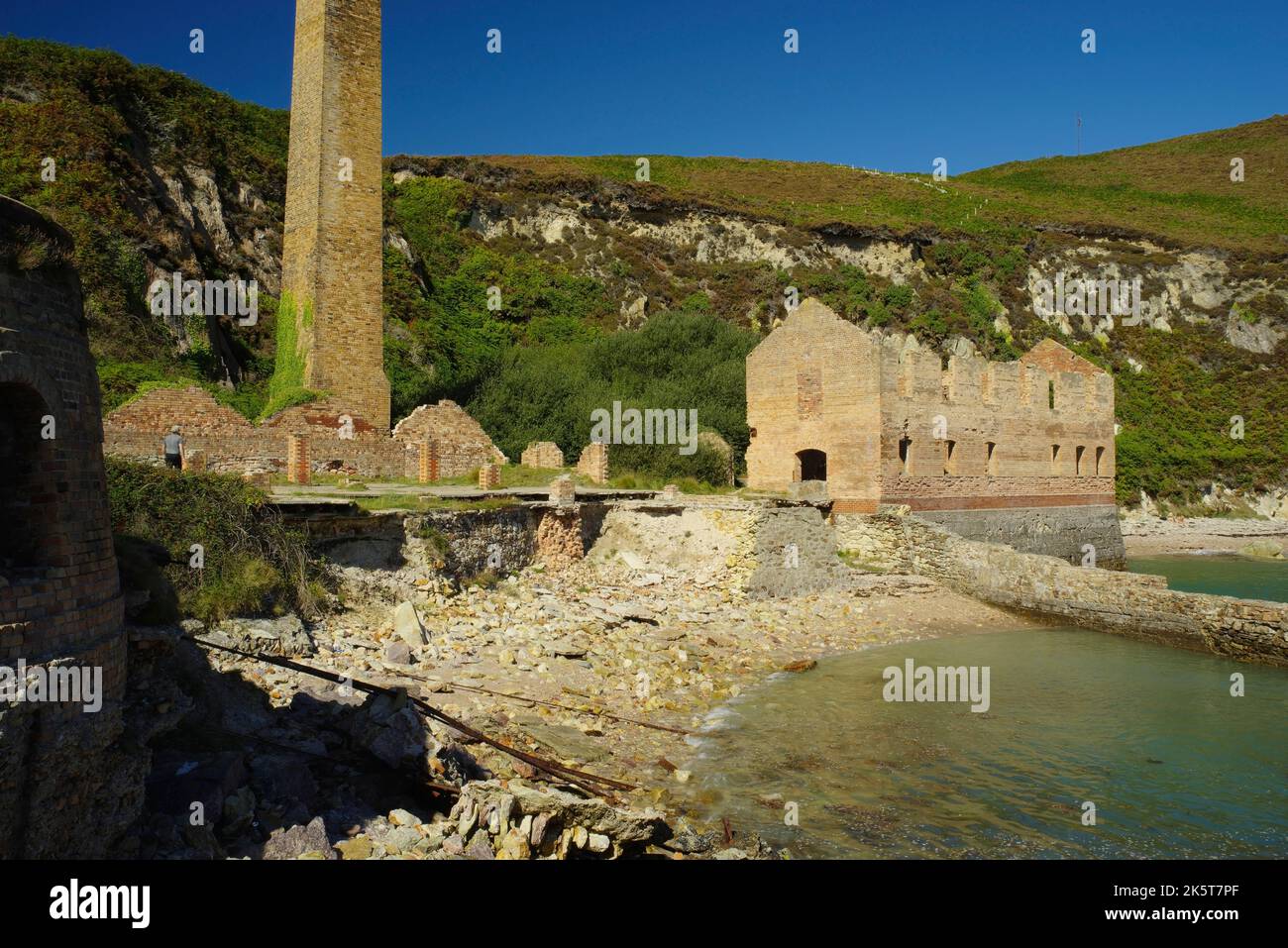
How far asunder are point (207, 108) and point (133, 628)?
34.6m

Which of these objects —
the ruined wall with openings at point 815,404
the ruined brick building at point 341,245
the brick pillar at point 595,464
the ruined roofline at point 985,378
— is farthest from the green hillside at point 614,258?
the ruined roofline at point 985,378

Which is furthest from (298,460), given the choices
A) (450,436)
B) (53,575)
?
(53,575)

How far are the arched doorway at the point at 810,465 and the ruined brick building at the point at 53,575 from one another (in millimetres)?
19267

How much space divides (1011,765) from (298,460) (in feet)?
45.0

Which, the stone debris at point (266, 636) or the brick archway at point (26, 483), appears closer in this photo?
the brick archway at point (26, 483)

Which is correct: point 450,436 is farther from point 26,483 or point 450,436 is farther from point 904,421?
point 26,483

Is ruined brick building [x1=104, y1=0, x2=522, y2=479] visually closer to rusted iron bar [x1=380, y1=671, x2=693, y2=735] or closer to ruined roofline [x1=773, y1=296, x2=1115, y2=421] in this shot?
ruined roofline [x1=773, y1=296, x2=1115, y2=421]

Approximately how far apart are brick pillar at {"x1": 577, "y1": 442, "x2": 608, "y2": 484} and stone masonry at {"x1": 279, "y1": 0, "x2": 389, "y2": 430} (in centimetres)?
624

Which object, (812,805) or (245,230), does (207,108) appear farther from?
(812,805)

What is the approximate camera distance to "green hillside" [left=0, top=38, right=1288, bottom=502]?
83.8ft

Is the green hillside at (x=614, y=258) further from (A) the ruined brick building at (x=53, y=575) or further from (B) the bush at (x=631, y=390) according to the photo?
(A) the ruined brick building at (x=53, y=575)

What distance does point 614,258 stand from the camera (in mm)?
51531

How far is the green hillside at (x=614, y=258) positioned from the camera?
83.8ft

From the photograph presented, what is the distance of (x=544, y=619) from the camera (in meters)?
13.6
